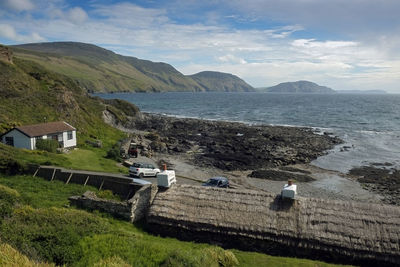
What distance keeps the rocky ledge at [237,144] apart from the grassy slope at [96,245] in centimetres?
3359

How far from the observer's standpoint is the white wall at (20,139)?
122 ft

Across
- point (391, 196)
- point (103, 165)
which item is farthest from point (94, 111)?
point (391, 196)

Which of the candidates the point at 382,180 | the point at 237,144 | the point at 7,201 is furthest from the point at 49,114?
the point at 382,180

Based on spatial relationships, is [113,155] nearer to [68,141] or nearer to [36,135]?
[68,141]

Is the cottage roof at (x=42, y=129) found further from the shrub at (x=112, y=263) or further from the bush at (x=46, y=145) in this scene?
the shrub at (x=112, y=263)

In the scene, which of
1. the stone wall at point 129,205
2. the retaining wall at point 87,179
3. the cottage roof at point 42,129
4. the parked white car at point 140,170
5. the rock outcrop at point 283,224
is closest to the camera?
the rock outcrop at point 283,224

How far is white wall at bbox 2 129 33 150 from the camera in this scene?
122 feet

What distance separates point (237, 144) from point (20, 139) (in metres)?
40.7

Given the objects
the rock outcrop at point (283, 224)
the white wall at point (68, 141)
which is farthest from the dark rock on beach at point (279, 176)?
the rock outcrop at point (283, 224)

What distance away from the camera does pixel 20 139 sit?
3734 centimetres

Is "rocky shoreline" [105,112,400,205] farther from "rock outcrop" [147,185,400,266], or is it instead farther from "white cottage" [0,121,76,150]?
"rock outcrop" [147,185,400,266]

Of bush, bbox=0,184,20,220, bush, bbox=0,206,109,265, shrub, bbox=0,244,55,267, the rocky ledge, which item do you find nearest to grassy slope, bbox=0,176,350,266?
bush, bbox=0,206,109,265

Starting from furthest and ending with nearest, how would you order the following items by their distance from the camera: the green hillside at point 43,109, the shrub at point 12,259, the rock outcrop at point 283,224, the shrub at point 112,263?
the green hillside at point 43,109 → the rock outcrop at point 283,224 → the shrub at point 112,263 → the shrub at point 12,259

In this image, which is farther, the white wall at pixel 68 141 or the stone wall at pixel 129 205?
the white wall at pixel 68 141
